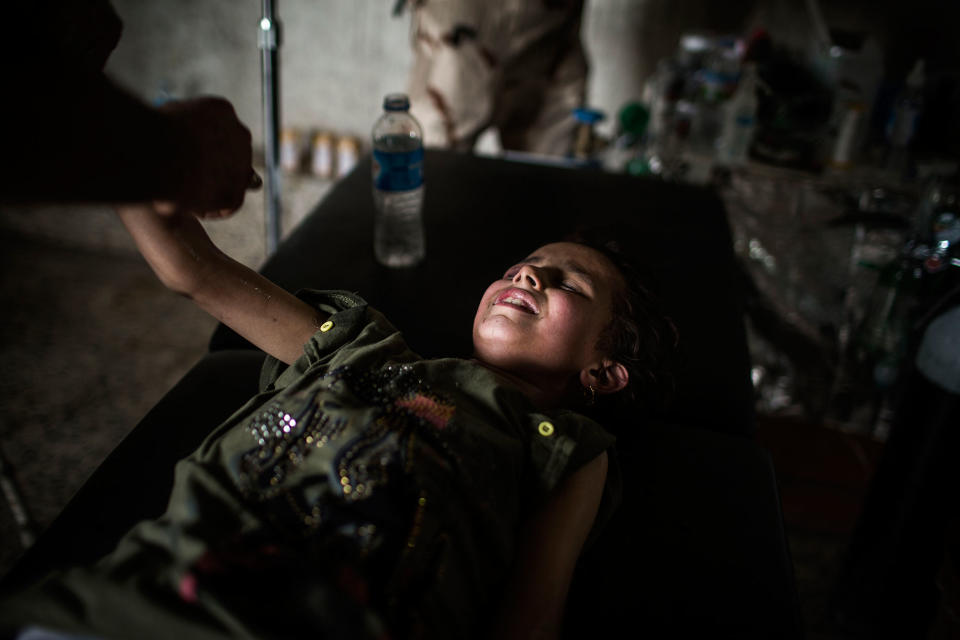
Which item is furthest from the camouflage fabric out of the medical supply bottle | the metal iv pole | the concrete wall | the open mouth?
the concrete wall

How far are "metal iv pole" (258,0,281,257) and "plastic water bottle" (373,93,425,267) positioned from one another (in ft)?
0.81

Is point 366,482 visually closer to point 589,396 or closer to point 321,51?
point 589,396

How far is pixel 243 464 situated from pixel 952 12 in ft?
7.89

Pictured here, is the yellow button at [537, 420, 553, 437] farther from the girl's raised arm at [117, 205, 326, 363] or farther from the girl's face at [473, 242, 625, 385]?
the girl's raised arm at [117, 205, 326, 363]

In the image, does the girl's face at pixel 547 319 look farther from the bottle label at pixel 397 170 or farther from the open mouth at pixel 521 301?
the bottle label at pixel 397 170

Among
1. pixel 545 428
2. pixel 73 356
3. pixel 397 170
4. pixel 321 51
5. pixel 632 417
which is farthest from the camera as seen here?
pixel 321 51

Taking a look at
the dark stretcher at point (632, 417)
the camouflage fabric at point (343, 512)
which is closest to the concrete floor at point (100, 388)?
the dark stretcher at point (632, 417)

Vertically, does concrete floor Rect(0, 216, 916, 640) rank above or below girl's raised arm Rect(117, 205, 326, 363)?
below

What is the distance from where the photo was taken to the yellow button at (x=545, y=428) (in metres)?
0.91

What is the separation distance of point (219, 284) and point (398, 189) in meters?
0.56

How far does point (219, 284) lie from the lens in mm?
920

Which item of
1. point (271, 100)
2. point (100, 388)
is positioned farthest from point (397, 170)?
point (100, 388)

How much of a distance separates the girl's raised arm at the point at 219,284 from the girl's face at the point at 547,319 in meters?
0.27

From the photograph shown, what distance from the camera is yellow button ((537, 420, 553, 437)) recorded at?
913 millimetres
